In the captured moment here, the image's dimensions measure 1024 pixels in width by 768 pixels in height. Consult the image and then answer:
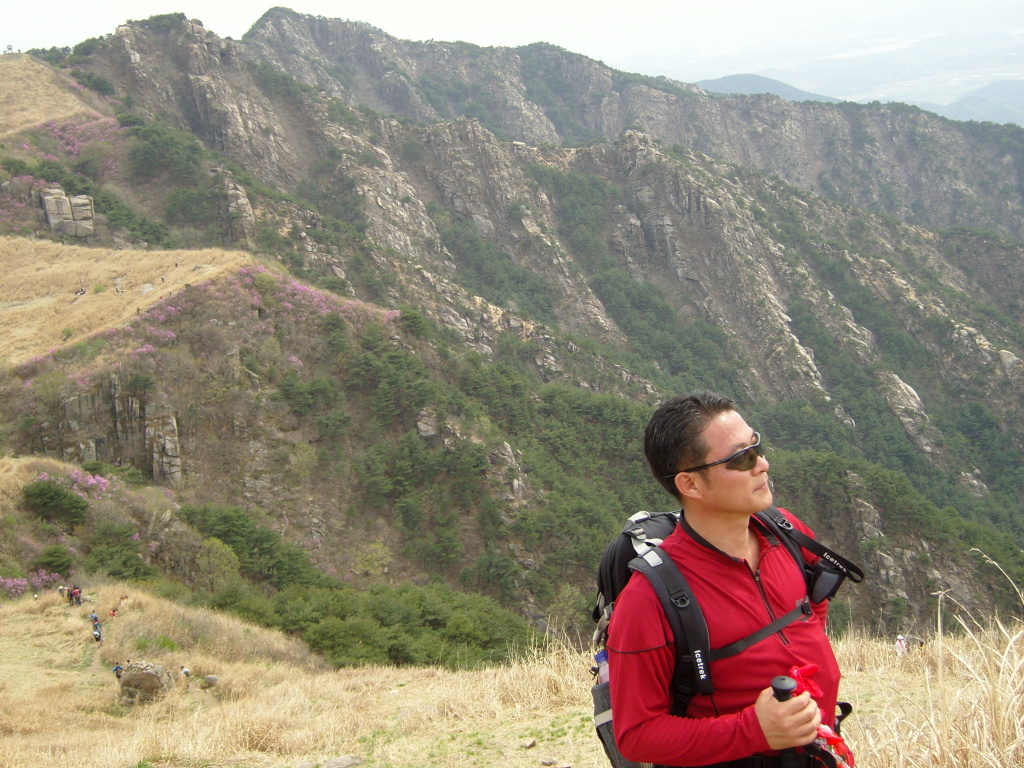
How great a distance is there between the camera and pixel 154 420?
62.1ft

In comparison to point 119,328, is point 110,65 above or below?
above

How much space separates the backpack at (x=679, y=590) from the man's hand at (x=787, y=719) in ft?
0.69

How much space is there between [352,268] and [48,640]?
1126 inches

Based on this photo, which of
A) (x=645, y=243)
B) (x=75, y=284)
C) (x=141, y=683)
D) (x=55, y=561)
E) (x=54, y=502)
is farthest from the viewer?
(x=645, y=243)

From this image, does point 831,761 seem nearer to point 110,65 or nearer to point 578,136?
point 110,65

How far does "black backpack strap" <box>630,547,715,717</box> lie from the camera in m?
1.94

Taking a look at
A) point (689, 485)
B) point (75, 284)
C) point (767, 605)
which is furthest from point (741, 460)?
point (75, 284)

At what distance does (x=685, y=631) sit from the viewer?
1938 millimetres

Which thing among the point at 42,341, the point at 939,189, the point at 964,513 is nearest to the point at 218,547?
the point at 42,341

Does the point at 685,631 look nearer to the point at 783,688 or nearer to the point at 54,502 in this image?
the point at 783,688

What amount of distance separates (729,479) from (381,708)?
6.76m

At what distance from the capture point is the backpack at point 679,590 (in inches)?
76.5

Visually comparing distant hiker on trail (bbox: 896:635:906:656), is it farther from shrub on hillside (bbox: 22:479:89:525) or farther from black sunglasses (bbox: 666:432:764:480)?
shrub on hillside (bbox: 22:479:89:525)

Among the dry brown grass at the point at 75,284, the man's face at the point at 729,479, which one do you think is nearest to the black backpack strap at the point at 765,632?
the man's face at the point at 729,479
